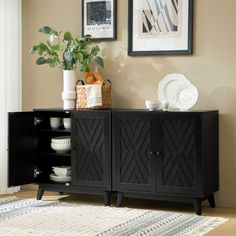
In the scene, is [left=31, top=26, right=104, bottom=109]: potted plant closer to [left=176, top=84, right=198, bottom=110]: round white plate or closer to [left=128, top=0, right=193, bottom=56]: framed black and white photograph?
[left=128, top=0, right=193, bottom=56]: framed black and white photograph

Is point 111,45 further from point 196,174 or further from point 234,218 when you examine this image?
point 234,218

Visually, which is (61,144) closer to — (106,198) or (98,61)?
(106,198)

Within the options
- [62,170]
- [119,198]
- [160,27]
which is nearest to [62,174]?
[62,170]

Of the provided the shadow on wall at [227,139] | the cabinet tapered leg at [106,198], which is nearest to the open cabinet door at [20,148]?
the cabinet tapered leg at [106,198]

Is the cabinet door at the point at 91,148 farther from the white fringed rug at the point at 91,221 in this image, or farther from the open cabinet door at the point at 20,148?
the open cabinet door at the point at 20,148

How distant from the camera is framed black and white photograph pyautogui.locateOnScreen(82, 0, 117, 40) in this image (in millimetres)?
5605

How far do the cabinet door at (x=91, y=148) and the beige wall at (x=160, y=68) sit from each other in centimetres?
50

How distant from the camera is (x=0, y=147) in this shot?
5.78 meters

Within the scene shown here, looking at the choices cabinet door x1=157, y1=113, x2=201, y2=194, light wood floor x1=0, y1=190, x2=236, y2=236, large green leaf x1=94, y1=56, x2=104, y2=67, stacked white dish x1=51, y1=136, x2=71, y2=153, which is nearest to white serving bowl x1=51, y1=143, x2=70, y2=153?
stacked white dish x1=51, y1=136, x2=71, y2=153

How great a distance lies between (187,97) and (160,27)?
723mm

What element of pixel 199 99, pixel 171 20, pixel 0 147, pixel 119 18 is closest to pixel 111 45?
pixel 119 18

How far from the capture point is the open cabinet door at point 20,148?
17.4 feet

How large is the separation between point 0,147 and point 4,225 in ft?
5.07

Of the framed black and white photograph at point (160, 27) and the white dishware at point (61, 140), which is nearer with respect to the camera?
the framed black and white photograph at point (160, 27)
